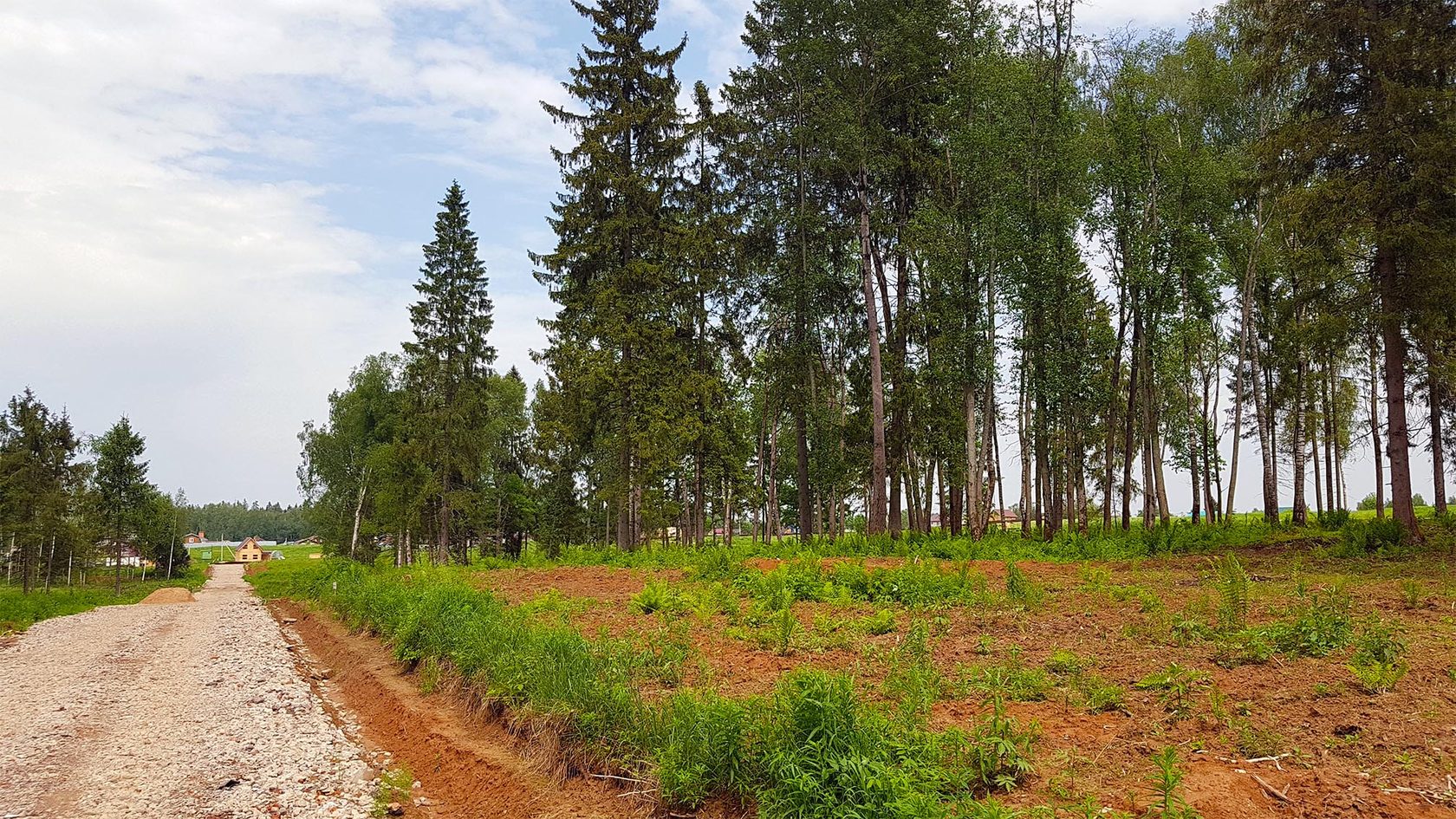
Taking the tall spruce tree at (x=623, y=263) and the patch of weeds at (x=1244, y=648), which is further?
the tall spruce tree at (x=623, y=263)

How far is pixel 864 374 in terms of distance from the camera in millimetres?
24828

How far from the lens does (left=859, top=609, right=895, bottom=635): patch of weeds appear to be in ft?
29.1

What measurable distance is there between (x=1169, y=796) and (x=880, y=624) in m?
5.10

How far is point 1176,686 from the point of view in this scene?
18.1ft

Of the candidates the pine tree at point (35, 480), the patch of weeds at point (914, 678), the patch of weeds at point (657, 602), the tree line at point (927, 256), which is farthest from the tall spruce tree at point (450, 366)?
the patch of weeds at point (914, 678)

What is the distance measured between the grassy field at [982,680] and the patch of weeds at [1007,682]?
0.11 ft

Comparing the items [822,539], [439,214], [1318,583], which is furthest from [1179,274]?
[439,214]

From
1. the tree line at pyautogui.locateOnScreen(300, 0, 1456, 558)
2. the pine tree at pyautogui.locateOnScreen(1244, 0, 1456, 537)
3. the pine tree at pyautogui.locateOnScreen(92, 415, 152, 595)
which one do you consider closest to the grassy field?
the pine tree at pyautogui.locateOnScreen(1244, 0, 1456, 537)

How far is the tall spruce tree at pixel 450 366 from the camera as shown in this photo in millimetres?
34312

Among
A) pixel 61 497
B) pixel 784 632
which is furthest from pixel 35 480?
pixel 784 632

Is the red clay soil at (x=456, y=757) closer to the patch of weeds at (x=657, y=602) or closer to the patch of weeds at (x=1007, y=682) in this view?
the patch of weeds at (x=1007, y=682)

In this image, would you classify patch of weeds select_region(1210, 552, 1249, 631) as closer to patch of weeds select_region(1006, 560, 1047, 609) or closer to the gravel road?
patch of weeds select_region(1006, 560, 1047, 609)

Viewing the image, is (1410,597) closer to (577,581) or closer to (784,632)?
(784,632)

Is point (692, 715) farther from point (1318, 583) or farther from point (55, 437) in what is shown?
point (55, 437)
